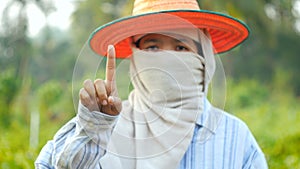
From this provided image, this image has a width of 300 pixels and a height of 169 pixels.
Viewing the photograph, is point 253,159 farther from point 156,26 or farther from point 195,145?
point 156,26

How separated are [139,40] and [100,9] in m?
12.6

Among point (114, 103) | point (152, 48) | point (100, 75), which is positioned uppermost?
point (152, 48)

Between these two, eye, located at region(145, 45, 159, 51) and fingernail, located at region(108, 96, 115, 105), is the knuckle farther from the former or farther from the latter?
eye, located at region(145, 45, 159, 51)

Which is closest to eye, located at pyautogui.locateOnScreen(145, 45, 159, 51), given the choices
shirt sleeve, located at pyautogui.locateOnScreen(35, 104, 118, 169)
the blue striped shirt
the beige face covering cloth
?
the beige face covering cloth

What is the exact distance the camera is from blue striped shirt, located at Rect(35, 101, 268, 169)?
1560 mm

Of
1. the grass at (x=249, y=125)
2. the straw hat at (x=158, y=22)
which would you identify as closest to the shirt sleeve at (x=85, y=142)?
the straw hat at (x=158, y=22)

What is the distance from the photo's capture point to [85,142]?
5.13 feet

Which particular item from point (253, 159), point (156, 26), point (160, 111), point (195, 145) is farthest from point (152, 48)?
point (253, 159)

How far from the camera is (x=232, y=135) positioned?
1919 millimetres

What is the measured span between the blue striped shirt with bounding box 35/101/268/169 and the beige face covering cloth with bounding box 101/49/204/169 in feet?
0.22

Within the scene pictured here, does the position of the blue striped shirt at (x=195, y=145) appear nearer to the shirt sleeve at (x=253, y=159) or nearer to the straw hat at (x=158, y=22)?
the shirt sleeve at (x=253, y=159)

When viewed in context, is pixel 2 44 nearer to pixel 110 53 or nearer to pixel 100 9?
pixel 100 9

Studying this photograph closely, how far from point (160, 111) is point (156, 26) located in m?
0.28

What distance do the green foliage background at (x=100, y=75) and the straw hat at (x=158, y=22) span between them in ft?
0.61
